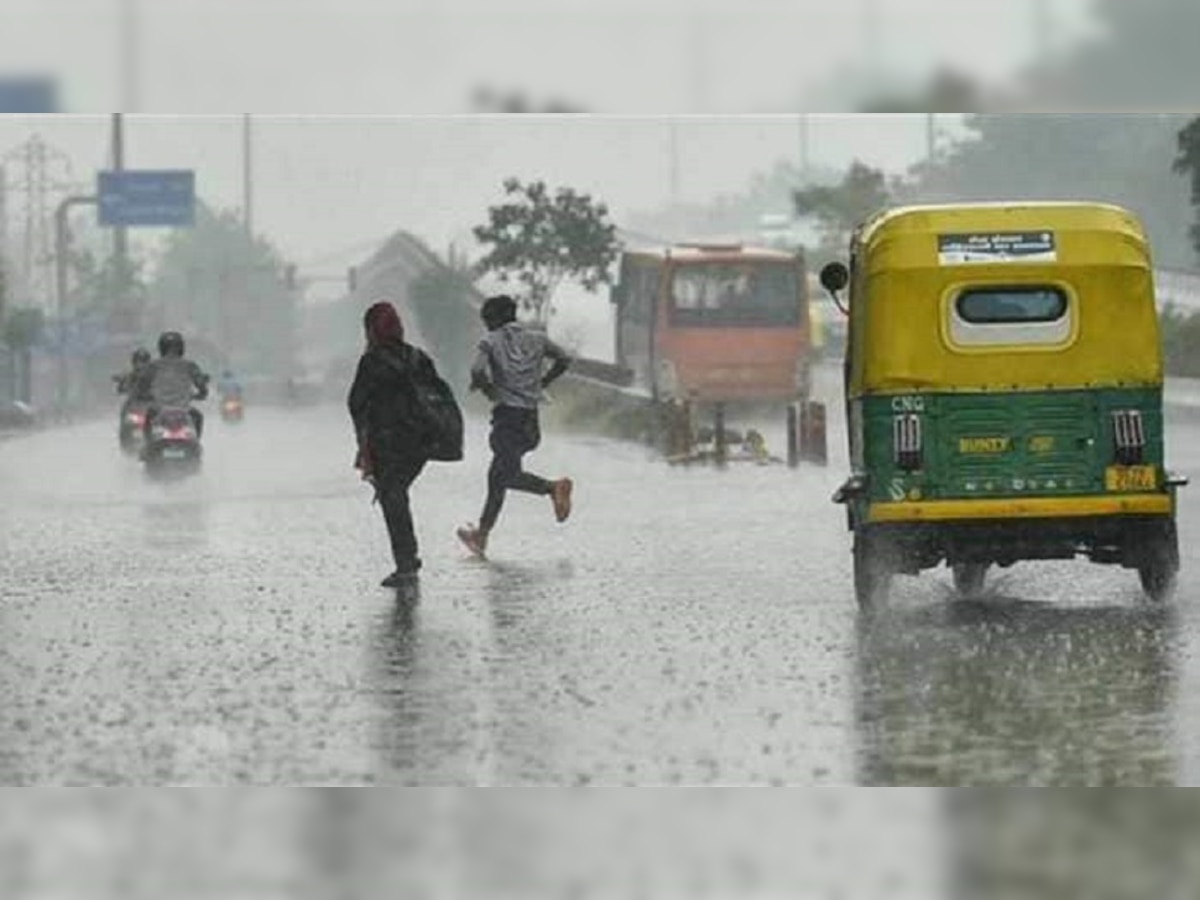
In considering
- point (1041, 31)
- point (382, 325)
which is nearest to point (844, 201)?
point (382, 325)

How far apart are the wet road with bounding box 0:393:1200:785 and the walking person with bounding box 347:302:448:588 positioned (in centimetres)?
35

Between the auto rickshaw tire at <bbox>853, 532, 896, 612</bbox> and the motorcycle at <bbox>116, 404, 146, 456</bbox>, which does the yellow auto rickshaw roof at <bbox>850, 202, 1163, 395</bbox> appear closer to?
the auto rickshaw tire at <bbox>853, 532, 896, 612</bbox>

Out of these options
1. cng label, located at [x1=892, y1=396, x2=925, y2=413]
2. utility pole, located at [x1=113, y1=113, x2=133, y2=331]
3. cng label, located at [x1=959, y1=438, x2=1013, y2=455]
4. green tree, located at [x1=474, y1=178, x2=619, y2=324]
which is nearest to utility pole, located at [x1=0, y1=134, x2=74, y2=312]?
utility pole, located at [x1=113, y1=113, x2=133, y2=331]

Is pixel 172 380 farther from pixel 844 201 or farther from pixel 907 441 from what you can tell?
pixel 907 441

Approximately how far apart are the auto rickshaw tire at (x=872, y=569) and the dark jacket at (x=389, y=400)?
1.87m

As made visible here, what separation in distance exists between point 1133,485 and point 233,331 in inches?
189

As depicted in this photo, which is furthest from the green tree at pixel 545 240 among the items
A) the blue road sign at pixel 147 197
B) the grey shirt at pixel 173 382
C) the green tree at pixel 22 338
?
the green tree at pixel 22 338

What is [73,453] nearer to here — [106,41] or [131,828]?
[106,41]

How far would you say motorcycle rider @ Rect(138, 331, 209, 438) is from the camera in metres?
16.0

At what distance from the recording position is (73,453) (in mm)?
16594

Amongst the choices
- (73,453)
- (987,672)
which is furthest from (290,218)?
(987,672)

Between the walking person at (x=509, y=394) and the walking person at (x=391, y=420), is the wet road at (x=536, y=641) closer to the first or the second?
the walking person at (x=509, y=394)

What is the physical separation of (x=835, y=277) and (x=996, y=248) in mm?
852

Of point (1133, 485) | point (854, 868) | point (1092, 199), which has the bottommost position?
point (854, 868)
